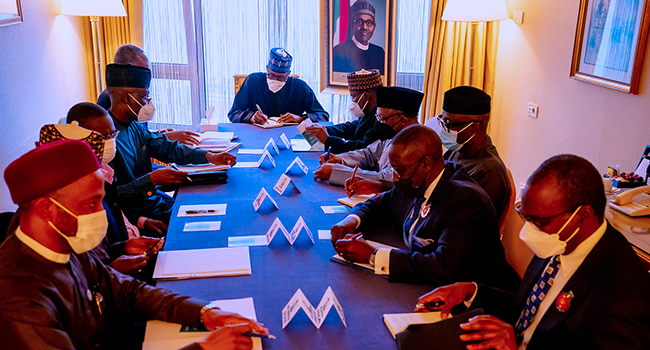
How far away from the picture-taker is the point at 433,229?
225 cm

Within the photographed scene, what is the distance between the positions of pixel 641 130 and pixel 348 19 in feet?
13.5

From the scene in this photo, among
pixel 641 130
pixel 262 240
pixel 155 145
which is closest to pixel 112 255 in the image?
pixel 262 240

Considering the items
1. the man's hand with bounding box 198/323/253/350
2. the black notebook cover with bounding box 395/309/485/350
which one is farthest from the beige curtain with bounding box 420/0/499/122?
the man's hand with bounding box 198/323/253/350

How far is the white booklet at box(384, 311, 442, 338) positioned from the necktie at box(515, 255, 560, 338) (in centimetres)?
29

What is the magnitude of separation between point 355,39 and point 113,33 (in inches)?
123

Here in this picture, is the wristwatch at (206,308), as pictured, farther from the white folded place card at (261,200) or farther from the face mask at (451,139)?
the face mask at (451,139)

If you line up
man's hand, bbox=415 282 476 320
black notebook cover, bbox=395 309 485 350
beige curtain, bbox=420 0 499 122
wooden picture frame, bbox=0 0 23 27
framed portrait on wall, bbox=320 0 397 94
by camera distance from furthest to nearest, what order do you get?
framed portrait on wall, bbox=320 0 397 94, beige curtain, bbox=420 0 499 122, wooden picture frame, bbox=0 0 23 27, man's hand, bbox=415 282 476 320, black notebook cover, bbox=395 309 485 350

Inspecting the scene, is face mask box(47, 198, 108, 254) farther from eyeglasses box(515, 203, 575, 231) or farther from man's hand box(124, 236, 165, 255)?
eyeglasses box(515, 203, 575, 231)

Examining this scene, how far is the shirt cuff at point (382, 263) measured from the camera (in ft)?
6.86

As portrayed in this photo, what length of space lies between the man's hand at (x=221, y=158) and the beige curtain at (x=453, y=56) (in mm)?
3405

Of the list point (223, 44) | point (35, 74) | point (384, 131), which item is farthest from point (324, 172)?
point (223, 44)

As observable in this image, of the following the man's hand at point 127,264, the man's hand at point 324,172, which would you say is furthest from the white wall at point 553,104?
the man's hand at point 127,264

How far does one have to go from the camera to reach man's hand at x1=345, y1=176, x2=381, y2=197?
3105 mm

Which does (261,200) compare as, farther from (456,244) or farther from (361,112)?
(361,112)
